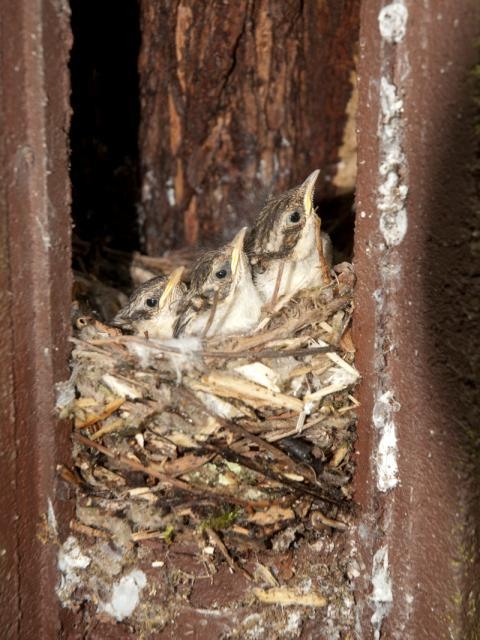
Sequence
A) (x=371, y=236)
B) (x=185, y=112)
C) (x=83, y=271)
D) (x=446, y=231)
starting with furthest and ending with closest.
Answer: (x=185, y=112) < (x=83, y=271) < (x=371, y=236) < (x=446, y=231)

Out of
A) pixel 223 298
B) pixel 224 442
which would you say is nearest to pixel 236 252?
pixel 223 298

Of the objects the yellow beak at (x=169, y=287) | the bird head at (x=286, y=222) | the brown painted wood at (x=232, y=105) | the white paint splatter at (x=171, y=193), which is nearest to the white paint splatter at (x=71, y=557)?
the yellow beak at (x=169, y=287)

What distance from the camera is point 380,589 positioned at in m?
2.21

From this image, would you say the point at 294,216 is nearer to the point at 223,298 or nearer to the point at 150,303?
the point at 223,298

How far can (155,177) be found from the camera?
12.7 ft

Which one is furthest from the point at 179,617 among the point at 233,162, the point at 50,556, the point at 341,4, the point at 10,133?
the point at 341,4

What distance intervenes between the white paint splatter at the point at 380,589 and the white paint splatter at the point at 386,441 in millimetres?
192

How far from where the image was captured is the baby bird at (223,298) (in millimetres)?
2957

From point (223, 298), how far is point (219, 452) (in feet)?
2.94

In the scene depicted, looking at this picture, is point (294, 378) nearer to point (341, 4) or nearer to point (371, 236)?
point (371, 236)

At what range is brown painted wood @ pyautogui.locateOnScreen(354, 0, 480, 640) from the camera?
191 centimetres

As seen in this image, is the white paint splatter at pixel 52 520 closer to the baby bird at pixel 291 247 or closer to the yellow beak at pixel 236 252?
the baby bird at pixel 291 247

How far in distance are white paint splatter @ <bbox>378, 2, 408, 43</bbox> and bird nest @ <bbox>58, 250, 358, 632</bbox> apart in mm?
712

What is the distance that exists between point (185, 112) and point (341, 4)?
0.80 metres
